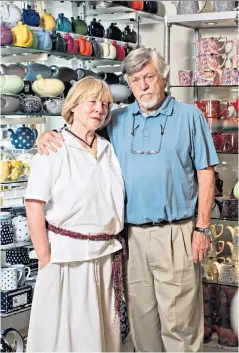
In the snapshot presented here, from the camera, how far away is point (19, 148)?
3.13 m

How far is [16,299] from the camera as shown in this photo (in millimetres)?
3086

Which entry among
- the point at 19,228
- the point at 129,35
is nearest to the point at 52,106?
the point at 19,228

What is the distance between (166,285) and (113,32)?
167cm

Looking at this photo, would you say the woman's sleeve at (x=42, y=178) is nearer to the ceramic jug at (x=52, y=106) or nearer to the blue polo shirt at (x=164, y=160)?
the blue polo shirt at (x=164, y=160)

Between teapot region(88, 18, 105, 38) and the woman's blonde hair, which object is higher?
teapot region(88, 18, 105, 38)

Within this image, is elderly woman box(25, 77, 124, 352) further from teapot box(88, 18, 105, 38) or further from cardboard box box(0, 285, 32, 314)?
teapot box(88, 18, 105, 38)

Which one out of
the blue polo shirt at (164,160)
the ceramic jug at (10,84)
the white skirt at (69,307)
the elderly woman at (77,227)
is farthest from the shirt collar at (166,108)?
the ceramic jug at (10,84)

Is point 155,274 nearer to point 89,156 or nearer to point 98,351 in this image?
point 98,351

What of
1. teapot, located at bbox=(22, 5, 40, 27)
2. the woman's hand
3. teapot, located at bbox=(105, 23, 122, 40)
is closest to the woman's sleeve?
the woman's hand

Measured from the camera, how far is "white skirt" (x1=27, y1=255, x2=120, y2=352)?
2.45 m

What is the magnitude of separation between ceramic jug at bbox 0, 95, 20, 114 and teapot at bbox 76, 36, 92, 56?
0.53 m

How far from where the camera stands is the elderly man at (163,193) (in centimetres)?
252

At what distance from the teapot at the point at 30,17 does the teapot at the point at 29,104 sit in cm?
34

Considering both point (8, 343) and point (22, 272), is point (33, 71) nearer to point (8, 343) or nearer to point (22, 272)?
point (22, 272)
